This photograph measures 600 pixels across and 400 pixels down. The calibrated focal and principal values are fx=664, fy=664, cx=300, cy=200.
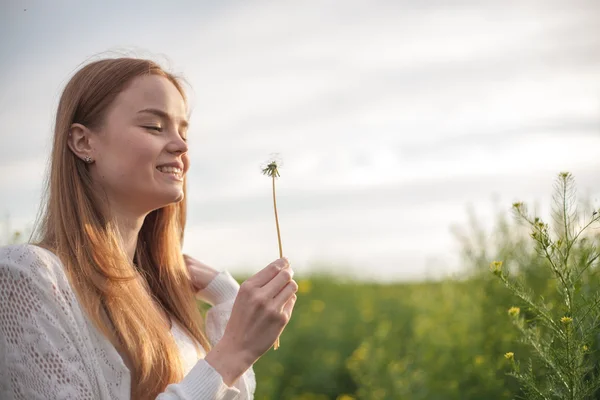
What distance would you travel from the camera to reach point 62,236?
1.83 metres

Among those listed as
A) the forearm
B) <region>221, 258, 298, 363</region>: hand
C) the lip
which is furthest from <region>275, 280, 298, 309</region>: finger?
the lip

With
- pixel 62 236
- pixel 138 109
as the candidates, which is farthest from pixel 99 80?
pixel 62 236

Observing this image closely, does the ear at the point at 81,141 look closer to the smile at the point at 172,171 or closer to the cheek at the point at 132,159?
the cheek at the point at 132,159

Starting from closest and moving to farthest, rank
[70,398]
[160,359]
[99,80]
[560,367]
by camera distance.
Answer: [70,398]
[560,367]
[160,359]
[99,80]

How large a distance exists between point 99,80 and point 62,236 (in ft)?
1.53

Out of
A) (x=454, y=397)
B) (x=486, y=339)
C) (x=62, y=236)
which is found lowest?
(x=454, y=397)

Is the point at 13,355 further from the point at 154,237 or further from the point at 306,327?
the point at 306,327

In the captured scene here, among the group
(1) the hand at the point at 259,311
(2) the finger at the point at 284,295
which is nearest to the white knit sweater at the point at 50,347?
(1) the hand at the point at 259,311

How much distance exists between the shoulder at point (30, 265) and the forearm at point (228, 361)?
43 centimetres

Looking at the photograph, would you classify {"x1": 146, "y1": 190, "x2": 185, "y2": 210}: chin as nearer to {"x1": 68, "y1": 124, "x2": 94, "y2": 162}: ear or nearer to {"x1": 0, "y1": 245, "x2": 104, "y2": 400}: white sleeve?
{"x1": 68, "y1": 124, "x2": 94, "y2": 162}: ear

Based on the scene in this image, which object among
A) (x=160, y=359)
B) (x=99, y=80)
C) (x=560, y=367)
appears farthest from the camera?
(x=99, y=80)

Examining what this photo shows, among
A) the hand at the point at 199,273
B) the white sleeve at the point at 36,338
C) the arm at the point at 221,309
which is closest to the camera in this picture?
the white sleeve at the point at 36,338

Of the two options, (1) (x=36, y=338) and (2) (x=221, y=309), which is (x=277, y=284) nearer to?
(1) (x=36, y=338)

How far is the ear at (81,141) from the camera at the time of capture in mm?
1913
